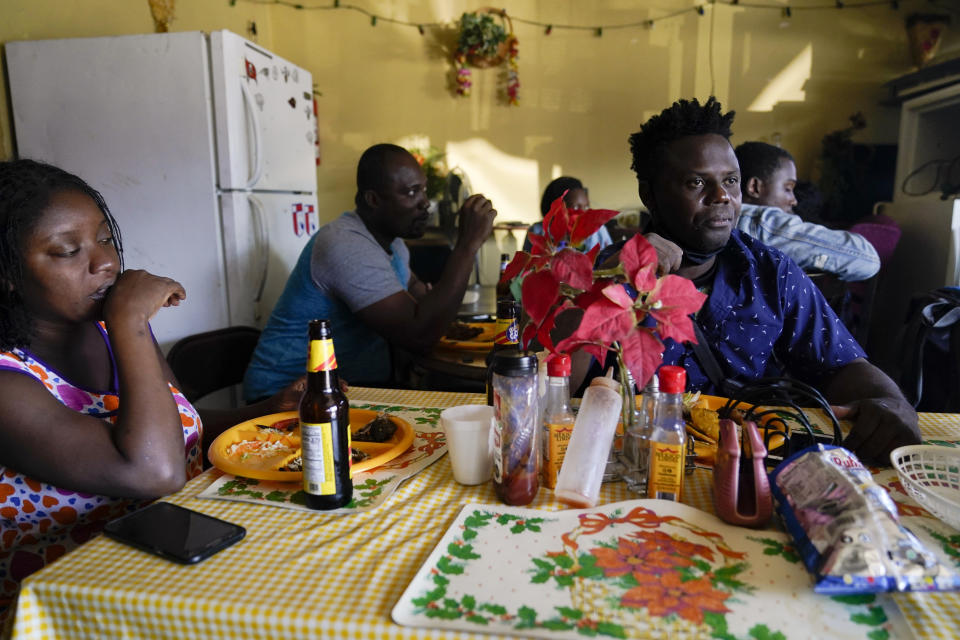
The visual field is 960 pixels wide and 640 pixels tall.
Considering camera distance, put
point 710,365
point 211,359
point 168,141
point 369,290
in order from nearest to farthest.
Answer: point 710,365
point 211,359
point 369,290
point 168,141

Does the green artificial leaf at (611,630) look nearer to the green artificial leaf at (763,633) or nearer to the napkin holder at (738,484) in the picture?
the green artificial leaf at (763,633)

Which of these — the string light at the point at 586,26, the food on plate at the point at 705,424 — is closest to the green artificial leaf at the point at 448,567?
the food on plate at the point at 705,424

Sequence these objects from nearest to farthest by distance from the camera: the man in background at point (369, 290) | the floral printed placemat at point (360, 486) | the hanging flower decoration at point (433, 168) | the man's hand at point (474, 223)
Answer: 1. the floral printed placemat at point (360, 486)
2. the man in background at point (369, 290)
3. the man's hand at point (474, 223)
4. the hanging flower decoration at point (433, 168)

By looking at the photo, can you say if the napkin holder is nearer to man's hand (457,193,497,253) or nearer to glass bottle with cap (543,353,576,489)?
glass bottle with cap (543,353,576,489)

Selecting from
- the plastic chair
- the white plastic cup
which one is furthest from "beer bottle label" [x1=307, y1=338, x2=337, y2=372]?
the plastic chair

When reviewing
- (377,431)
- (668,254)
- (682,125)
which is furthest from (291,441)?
(682,125)

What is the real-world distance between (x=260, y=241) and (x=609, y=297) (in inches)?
93.6

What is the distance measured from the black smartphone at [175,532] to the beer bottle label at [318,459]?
112 millimetres

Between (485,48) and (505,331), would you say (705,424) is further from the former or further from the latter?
(485,48)

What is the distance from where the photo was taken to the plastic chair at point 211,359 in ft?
5.98

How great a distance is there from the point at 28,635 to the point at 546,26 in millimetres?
4742

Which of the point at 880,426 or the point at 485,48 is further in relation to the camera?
the point at 485,48

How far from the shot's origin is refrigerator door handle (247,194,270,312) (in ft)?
9.17

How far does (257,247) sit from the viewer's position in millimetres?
2828
